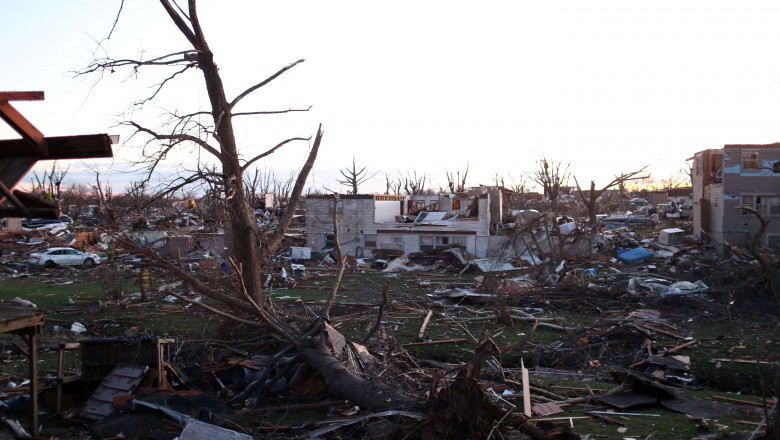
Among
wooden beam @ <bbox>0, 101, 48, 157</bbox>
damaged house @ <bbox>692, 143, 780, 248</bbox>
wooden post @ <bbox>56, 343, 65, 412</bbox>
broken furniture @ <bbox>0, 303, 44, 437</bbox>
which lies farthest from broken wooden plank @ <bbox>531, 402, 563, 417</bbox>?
damaged house @ <bbox>692, 143, 780, 248</bbox>

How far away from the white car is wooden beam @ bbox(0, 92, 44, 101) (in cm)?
2990

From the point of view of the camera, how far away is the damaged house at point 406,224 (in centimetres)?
3178

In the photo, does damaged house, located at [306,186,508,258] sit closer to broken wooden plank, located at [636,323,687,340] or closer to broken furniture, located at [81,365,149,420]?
broken wooden plank, located at [636,323,687,340]

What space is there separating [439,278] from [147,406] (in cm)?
1862

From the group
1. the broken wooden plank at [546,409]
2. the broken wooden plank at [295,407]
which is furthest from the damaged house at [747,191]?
the broken wooden plank at [295,407]

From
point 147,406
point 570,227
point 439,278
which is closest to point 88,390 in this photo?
point 147,406

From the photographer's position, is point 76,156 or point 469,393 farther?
point 469,393

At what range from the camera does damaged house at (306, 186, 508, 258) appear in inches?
1251

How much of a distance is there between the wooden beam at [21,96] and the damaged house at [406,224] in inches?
1071

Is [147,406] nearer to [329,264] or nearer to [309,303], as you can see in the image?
[309,303]

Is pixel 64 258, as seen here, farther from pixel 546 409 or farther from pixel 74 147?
pixel 546 409

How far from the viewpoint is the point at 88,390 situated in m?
8.94

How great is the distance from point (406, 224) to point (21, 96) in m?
29.4

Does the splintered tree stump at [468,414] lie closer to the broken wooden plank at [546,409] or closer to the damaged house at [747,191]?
the broken wooden plank at [546,409]
